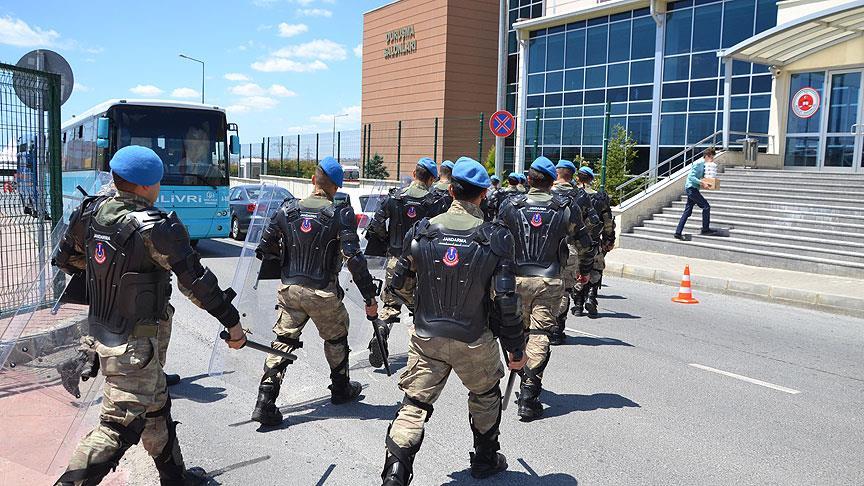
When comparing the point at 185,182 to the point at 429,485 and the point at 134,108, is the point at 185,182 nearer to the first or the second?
the point at 134,108

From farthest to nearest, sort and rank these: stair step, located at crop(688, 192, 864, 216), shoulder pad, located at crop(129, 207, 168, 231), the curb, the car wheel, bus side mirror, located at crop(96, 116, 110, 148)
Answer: the car wheel → stair step, located at crop(688, 192, 864, 216) → bus side mirror, located at crop(96, 116, 110, 148) → the curb → shoulder pad, located at crop(129, 207, 168, 231)

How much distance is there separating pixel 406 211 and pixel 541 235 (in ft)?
6.11

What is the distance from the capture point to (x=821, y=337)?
8156 mm

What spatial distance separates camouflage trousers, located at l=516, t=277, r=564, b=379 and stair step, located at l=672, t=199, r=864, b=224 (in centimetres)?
1118

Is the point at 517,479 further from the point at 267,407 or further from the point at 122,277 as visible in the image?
the point at 122,277

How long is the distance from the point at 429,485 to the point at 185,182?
1078 cm

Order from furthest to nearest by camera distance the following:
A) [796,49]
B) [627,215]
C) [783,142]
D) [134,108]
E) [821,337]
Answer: [783,142], [796,49], [627,215], [134,108], [821,337]

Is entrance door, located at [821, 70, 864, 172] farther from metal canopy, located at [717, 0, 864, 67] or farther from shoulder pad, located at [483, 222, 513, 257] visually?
shoulder pad, located at [483, 222, 513, 257]

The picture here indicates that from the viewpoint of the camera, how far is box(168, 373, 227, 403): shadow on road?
5.37 m

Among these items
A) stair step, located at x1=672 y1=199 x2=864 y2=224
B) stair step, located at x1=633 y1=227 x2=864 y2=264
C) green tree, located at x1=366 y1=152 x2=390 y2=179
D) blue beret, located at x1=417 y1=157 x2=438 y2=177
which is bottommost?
stair step, located at x1=633 y1=227 x2=864 y2=264

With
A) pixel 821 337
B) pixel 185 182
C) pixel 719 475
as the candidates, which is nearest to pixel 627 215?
pixel 821 337

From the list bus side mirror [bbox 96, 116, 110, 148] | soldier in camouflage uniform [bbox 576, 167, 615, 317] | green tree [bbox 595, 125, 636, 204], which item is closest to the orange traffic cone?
soldier in camouflage uniform [bbox 576, 167, 615, 317]

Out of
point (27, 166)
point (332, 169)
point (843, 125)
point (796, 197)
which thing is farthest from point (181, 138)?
point (843, 125)

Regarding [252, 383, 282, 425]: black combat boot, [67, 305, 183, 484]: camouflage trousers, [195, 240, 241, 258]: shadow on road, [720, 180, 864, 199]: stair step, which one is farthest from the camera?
[720, 180, 864, 199]: stair step
